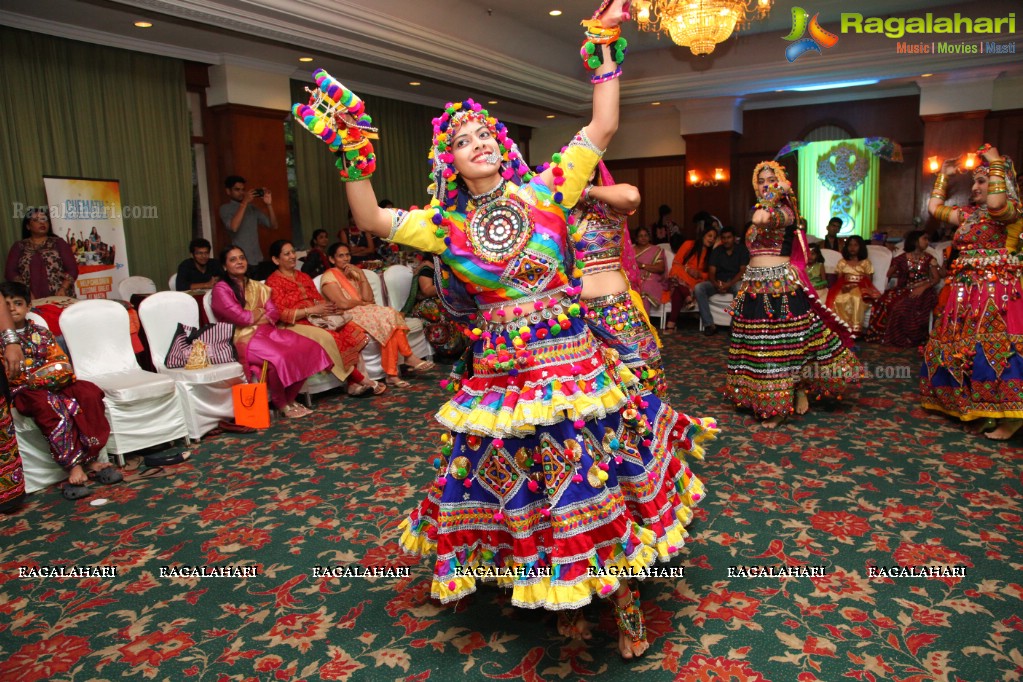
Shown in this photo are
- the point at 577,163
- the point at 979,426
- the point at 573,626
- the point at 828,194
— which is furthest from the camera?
the point at 828,194

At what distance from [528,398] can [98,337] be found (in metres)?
3.49

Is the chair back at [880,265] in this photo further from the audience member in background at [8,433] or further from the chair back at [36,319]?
the audience member in background at [8,433]

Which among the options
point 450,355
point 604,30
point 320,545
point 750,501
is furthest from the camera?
point 450,355

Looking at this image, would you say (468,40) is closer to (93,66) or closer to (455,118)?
(93,66)

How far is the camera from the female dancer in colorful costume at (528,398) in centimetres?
209

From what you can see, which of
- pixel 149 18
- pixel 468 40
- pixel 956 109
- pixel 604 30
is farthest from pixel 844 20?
pixel 604 30

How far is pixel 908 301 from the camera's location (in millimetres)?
6832

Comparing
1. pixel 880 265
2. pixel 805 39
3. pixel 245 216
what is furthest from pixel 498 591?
pixel 805 39

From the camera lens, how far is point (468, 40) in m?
8.22

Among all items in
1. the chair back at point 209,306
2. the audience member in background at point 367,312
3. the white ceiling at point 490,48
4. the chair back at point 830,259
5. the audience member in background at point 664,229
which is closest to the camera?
the chair back at point 209,306

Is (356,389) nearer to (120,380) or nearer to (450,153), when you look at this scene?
(120,380)

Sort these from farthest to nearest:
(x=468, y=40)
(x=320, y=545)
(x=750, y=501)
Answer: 1. (x=468, y=40)
2. (x=750, y=501)
3. (x=320, y=545)

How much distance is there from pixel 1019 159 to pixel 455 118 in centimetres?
1087

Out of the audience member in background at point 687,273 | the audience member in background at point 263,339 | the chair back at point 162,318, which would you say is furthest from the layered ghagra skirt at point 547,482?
the audience member in background at point 687,273
